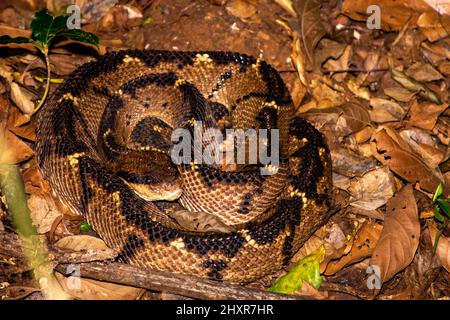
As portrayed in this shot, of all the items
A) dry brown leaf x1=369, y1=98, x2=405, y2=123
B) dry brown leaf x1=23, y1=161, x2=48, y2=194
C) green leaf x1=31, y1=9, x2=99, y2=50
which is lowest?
dry brown leaf x1=369, y1=98, x2=405, y2=123

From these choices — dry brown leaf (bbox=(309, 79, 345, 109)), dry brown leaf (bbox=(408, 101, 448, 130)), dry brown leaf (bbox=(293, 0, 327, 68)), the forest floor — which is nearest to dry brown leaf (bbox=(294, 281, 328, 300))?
the forest floor

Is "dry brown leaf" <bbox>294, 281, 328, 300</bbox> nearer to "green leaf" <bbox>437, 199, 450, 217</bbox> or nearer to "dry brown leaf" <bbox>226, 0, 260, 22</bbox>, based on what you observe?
"green leaf" <bbox>437, 199, 450, 217</bbox>

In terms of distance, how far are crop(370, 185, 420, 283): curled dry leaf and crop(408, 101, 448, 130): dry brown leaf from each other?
1465mm

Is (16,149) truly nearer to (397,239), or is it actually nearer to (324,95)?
(324,95)

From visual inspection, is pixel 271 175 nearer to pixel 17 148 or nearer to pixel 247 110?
pixel 247 110

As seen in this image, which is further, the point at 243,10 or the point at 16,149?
the point at 243,10

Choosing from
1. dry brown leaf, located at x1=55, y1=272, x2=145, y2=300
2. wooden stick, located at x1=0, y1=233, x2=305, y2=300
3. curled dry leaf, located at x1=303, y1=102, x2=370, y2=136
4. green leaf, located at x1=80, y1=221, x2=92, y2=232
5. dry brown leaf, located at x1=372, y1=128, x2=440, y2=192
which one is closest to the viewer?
wooden stick, located at x1=0, y1=233, x2=305, y2=300

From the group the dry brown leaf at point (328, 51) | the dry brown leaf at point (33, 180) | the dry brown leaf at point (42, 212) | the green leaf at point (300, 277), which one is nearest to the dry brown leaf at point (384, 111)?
the dry brown leaf at point (328, 51)

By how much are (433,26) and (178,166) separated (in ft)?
15.7

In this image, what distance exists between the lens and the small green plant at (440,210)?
6.09 metres

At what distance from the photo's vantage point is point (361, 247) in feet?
20.0

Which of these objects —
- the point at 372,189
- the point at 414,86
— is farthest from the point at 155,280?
the point at 414,86

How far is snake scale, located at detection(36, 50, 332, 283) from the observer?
564 centimetres

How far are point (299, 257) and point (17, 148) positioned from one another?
3710mm
